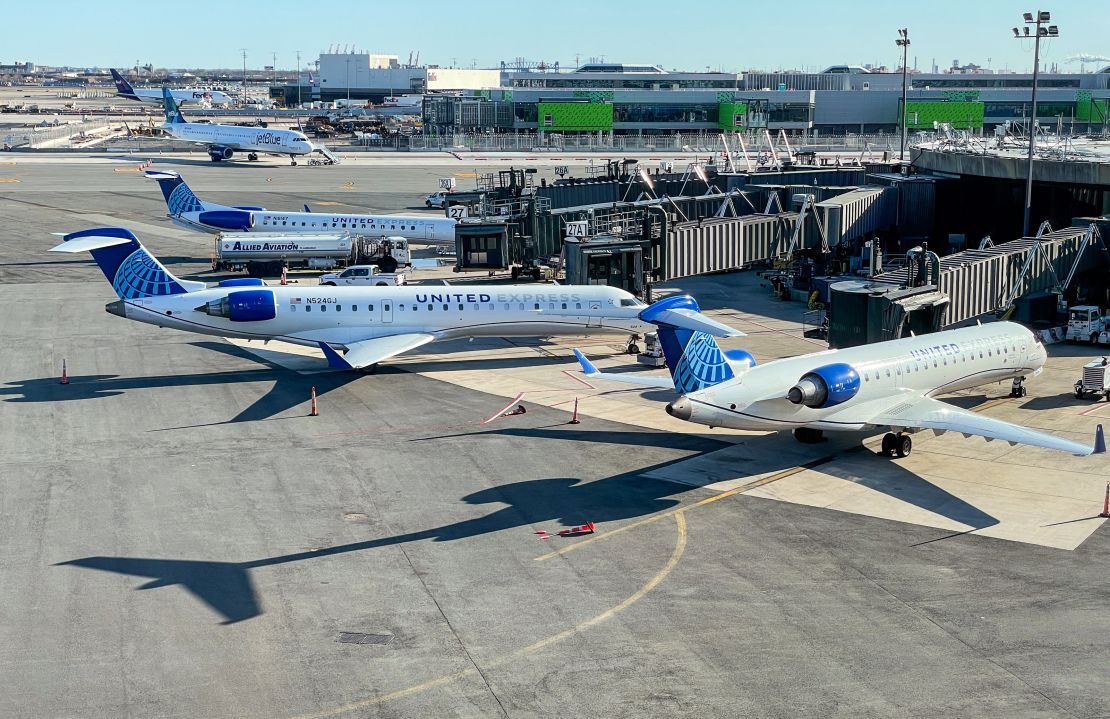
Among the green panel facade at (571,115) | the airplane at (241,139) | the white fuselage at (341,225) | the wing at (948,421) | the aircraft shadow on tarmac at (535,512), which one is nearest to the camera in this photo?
the aircraft shadow on tarmac at (535,512)

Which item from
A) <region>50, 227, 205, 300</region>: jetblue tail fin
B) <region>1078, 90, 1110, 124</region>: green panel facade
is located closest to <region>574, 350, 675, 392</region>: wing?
<region>50, 227, 205, 300</region>: jetblue tail fin

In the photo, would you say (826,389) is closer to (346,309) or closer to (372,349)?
(372,349)

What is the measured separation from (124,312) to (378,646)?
2803 cm

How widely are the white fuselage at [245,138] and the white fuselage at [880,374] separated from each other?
419ft

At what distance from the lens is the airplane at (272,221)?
8175 cm

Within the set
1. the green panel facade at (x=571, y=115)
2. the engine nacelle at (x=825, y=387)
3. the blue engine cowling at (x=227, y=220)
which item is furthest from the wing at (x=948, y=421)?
the green panel facade at (x=571, y=115)

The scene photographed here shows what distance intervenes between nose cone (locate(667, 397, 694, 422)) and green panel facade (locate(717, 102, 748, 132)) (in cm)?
14708

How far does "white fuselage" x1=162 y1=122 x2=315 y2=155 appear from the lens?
516 ft

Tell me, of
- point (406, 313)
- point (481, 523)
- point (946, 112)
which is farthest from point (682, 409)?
point (946, 112)

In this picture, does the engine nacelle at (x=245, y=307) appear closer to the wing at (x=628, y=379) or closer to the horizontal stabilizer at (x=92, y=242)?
the horizontal stabilizer at (x=92, y=242)

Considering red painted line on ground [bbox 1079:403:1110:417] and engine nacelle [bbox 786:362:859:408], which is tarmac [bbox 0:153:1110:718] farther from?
engine nacelle [bbox 786:362:859:408]

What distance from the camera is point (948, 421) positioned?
35.7 metres

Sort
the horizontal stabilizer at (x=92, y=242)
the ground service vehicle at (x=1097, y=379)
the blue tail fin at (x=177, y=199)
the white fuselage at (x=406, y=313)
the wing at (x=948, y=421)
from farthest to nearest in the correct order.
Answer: the blue tail fin at (x=177, y=199) < the white fuselage at (x=406, y=313) < the horizontal stabilizer at (x=92, y=242) < the ground service vehicle at (x=1097, y=379) < the wing at (x=948, y=421)

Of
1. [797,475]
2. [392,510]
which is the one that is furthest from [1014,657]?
[392,510]
